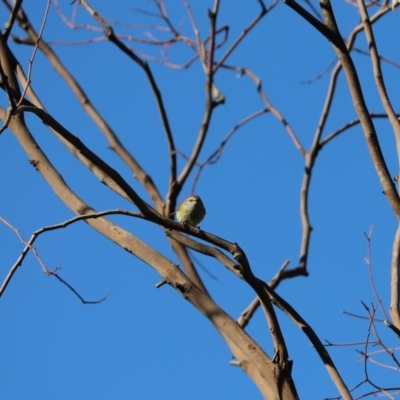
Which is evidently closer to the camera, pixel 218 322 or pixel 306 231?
pixel 218 322

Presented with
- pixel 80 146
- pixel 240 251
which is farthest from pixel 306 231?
pixel 80 146

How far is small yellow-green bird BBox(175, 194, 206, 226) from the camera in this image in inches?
257

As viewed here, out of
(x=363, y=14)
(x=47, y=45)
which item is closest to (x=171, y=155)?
(x=47, y=45)

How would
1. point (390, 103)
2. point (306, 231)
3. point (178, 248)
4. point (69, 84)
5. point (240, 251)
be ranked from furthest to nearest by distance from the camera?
point (69, 84) → point (306, 231) → point (178, 248) → point (390, 103) → point (240, 251)

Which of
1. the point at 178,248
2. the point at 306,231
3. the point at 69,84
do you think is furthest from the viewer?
the point at 69,84

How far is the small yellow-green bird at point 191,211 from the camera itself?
21.5ft

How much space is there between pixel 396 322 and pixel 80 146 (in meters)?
1.54

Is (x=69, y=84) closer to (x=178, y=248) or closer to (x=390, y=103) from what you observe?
(x=178, y=248)

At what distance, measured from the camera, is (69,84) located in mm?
6293

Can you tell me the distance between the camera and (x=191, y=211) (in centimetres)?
654

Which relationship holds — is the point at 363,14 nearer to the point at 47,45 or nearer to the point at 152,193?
the point at 152,193

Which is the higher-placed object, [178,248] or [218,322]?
[178,248]

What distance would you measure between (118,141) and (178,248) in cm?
113

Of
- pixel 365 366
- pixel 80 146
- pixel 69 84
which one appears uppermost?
pixel 69 84
